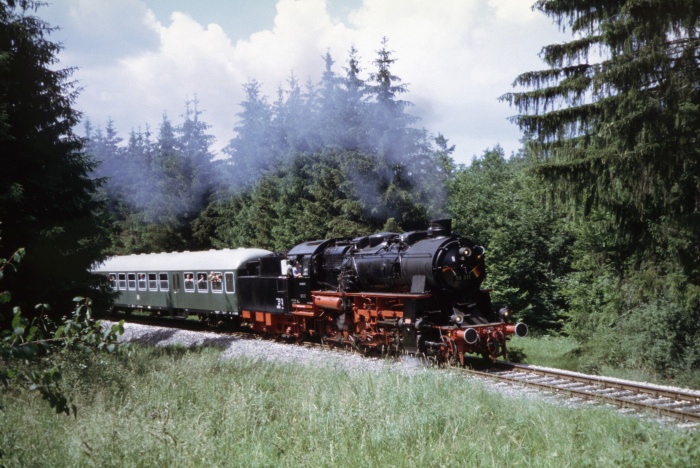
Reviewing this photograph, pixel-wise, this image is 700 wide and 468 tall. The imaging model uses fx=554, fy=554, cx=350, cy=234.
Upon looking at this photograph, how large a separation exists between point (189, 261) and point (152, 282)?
11.7ft

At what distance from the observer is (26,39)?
1573 centimetres

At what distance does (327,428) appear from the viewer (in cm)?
722

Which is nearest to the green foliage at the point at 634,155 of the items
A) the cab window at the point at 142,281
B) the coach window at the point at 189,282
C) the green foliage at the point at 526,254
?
the green foliage at the point at 526,254

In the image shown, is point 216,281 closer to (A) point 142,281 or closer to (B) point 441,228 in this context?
(A) point 142,281

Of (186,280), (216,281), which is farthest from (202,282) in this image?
(186,280)

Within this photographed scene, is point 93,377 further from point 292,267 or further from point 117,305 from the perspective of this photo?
point 117,305

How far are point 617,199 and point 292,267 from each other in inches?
405

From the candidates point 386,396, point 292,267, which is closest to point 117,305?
point 292,267

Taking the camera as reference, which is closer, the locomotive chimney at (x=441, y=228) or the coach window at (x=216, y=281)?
the locomotive chimney at (x=441, y=228)

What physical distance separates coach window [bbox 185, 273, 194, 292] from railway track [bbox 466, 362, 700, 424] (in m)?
15.0

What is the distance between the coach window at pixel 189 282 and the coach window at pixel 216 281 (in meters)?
1.57

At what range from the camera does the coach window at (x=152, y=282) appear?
26798 millimetres

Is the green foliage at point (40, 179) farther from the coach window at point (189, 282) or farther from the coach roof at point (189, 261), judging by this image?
the coach window at point (189, 282)

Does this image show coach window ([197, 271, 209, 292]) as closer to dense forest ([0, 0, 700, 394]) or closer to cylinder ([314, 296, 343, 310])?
dense forest ([0, 0, 700, 394])
